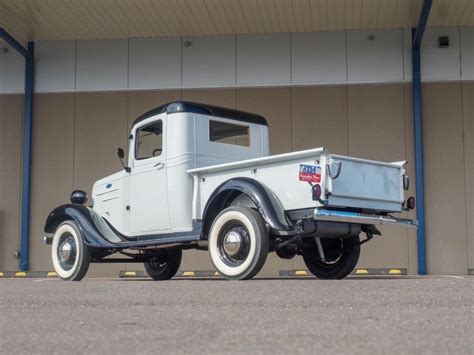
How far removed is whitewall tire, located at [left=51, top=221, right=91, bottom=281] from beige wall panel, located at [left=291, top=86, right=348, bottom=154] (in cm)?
672

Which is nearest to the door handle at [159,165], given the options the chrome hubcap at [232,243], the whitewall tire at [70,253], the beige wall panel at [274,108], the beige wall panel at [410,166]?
the whitewall tire at [70,253]

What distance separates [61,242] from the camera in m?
10.5

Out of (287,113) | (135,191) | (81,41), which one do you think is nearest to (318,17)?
(287,113)

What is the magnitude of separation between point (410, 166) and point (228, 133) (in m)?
6.58

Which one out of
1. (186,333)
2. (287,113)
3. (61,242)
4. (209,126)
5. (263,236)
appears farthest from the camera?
(287,113)

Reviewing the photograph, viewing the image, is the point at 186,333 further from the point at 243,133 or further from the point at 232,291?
the point at 243,133

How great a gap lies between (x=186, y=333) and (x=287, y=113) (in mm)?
11748

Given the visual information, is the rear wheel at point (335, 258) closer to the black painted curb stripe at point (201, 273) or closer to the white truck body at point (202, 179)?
the white truck body at point (202, 179)

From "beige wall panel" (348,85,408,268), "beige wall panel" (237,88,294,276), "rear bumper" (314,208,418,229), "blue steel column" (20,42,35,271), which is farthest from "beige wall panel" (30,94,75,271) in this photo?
"rear bumper" (314,208,418,229)

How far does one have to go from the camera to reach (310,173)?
7.84m

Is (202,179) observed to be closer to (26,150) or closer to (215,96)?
(215,96)

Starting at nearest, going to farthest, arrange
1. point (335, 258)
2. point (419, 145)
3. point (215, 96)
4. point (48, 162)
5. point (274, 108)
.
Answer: point (335, 258) → point (419, 145) → point (274, 108) → point (215, 96) → point (48, 162)

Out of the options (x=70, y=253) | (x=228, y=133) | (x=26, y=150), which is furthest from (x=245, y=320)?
(x=26, y=150)

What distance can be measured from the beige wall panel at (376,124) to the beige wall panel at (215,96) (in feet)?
8.60
